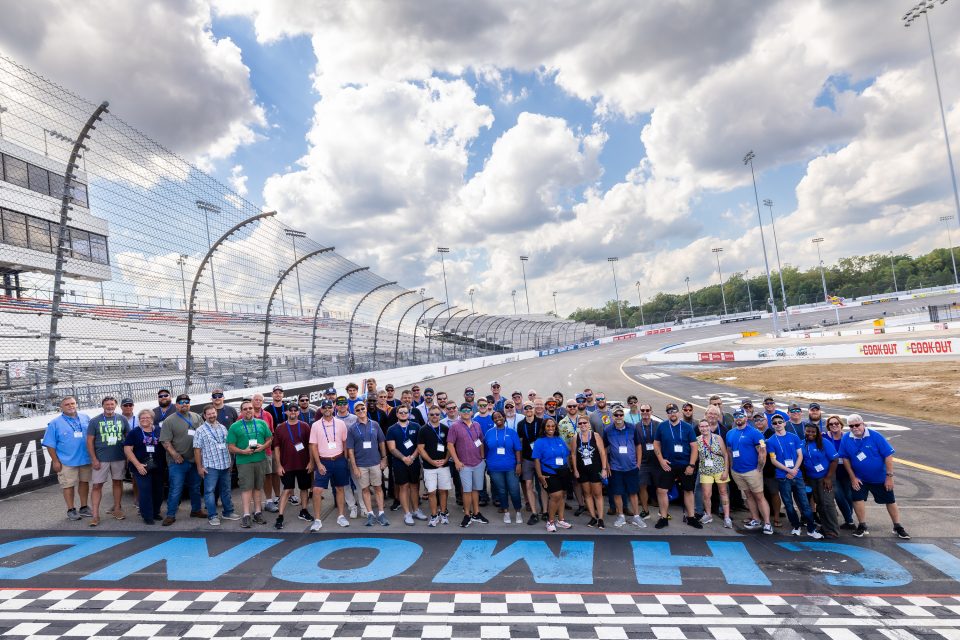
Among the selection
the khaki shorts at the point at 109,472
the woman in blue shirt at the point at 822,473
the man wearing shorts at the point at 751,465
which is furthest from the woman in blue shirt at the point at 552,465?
the khaki shorts at the point at 109,472

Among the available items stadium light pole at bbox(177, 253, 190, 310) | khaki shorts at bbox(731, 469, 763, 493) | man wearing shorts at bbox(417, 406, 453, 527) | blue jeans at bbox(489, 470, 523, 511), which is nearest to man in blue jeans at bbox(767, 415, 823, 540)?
khaki shorts at bbox(731, 469, 763, 493)

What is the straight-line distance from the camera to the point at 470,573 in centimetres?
553

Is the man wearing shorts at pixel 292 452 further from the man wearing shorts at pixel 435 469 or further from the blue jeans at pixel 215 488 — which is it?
the man wearing shorts at pixel 435 469

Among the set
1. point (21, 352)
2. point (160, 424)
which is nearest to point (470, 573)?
point (160, 424)

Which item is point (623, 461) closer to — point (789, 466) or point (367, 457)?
point (789, 466)

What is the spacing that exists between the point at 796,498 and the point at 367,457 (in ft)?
18.2

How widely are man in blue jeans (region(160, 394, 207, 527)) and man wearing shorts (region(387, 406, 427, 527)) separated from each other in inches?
107

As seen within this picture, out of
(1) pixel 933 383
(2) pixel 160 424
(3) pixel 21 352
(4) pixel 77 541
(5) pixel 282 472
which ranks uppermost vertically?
(3) pixel 21 352

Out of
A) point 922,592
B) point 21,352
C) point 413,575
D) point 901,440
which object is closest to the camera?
point 922,592

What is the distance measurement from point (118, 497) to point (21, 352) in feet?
43.1

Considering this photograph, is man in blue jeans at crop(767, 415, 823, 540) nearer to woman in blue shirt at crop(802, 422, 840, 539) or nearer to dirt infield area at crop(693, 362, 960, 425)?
woman in blue shirt at crop(802, 422, 840, 539)

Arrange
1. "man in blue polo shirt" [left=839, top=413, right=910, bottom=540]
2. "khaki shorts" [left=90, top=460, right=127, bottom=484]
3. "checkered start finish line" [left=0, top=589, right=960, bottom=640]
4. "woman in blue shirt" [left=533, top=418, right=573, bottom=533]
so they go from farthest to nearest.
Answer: "khaki shorts" [left=90, top=460, right=127, bottom=484] < "woman in blue shirt" [left=533, top=418, right=573, bottom=533] < "man in blue polo shirt" [left=839, top=413, right=910, bottom=540] < "checkered start finish line" [left=0, top=589, right=960, bottom=640]

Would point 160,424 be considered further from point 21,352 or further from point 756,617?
point 21,352

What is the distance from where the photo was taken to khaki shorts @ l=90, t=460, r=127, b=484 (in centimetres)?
709
